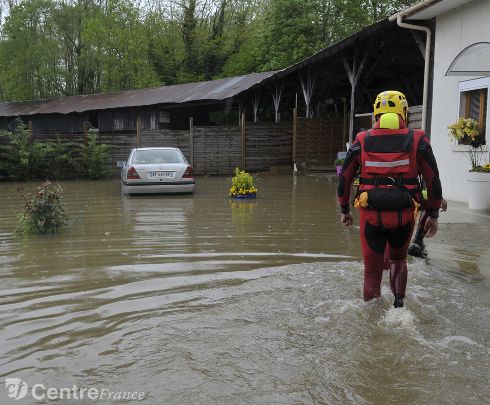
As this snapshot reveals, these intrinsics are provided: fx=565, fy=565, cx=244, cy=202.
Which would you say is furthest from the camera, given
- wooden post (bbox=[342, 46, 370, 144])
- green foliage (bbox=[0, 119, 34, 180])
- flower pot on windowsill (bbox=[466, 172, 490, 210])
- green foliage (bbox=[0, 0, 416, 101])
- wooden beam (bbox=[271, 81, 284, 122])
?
green foliage (bbox=[0, 0, 416, 101])

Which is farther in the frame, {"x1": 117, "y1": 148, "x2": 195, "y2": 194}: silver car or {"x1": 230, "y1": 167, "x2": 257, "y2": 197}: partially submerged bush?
{"x1": 117, "y1": 148, "x2": 195, "y2": 194}: silver car

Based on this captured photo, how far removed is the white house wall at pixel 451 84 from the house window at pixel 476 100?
0.41ft

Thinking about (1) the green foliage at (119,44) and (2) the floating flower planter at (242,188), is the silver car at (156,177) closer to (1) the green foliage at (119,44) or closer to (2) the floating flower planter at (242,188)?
(2) the floating flower planter at (242,188)

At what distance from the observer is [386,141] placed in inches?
167

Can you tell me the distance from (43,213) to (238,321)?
5045mm

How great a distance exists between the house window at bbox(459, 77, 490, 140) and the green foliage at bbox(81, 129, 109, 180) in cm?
1333

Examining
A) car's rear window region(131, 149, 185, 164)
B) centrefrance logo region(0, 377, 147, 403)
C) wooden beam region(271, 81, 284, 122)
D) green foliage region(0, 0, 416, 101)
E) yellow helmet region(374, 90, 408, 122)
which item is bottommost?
centrefrance logo region(0, 377, 147, 403)

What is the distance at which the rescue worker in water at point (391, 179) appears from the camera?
4234 millimetres

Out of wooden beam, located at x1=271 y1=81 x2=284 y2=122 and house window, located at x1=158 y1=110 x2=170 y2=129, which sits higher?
wooden beam, located at x1=271 y1=81 x2=284 y2=122

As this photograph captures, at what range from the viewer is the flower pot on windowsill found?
9969mm

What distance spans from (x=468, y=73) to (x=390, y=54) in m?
8.72

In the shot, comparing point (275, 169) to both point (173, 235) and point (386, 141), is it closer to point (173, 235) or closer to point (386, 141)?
point (173, 235)

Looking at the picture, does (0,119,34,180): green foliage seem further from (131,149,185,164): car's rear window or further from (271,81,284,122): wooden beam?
(271,81,284,122): wooden beam

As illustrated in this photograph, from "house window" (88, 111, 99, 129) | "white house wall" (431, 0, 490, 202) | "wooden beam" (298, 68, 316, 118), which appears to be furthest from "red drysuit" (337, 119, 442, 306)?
"house window" (88, 111, 99, 129)
